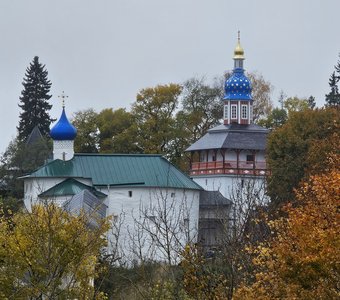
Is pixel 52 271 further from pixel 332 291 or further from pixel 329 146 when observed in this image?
pixel 329 146

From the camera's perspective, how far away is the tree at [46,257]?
1105 inches

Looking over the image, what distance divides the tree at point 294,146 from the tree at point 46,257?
26067 mm

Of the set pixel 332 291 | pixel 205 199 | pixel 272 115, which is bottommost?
pixel 332 291

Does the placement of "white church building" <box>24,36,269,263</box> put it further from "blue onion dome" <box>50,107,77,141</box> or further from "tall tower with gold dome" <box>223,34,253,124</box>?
"tall tower with gold dome" <box>223,34,253,124</box>

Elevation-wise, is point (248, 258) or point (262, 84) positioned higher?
point (262, 84)

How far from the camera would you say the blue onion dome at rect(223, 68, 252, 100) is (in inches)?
3132

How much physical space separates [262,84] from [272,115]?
24.5ft

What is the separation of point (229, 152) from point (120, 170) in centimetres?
1207

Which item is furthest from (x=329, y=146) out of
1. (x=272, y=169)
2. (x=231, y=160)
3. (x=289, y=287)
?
(x=289, y=287)

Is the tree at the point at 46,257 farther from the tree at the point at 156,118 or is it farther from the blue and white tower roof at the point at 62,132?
Result: the tree at the point at 156,118

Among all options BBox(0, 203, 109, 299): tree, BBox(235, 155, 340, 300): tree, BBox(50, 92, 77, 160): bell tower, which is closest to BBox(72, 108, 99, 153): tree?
BBox(50, 92, 77, 160): bell tower

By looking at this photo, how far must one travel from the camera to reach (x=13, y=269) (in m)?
30.2

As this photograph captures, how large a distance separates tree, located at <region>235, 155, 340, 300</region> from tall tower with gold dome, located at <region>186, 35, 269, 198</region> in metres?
44.5

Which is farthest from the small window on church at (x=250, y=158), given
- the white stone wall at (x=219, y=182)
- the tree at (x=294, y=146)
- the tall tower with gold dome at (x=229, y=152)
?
the tree at (x=294, y=146)
